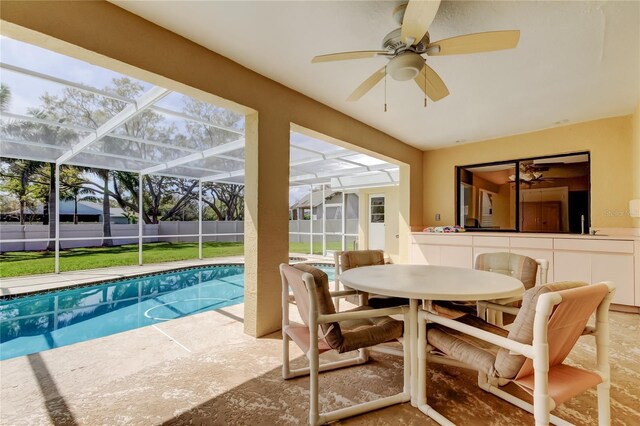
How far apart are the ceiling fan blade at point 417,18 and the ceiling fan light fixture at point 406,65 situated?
0.09 meters

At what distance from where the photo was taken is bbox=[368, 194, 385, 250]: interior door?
9536mm

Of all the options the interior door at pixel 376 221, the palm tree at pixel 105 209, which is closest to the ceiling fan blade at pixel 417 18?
the interior door at pixel 376 221

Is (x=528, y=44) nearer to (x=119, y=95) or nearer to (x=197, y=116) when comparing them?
(x=197, y=116)

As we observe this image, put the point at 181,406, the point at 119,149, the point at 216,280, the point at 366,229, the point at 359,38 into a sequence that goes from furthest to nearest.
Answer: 1. the point at 366,229
2. the point at 216,280
3. the point at 119,149
4. the point at 359,38
5. the point at 181,406

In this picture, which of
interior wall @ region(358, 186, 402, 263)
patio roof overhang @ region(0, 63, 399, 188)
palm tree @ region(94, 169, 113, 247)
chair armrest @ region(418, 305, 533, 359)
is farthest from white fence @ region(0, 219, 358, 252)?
chair armrest @ region(418, 305, 533, 359)

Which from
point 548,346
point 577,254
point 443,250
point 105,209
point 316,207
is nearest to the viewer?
point 548,346

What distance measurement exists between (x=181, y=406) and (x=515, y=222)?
18.6 feet

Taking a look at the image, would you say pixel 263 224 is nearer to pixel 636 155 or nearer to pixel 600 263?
pixel 600 263

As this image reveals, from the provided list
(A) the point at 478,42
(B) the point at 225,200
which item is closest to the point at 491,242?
(A) the point at 478,42

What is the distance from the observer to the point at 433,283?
6.18 ft

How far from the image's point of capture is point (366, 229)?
9820mm

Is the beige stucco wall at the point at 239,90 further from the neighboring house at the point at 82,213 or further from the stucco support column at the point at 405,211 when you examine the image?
the neighboring house at the point at 82,213

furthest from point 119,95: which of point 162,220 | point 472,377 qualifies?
point 162,220

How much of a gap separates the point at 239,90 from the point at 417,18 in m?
1.79
